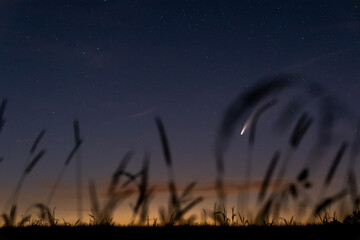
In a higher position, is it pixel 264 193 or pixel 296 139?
pixel 296 139

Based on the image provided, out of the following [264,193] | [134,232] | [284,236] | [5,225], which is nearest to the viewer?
[284,236]

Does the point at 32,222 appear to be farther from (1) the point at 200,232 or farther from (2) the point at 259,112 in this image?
(2) the point at 259,112

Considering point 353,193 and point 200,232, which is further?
point 353,193

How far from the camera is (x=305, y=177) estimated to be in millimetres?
3215

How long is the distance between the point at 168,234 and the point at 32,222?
1532 mm

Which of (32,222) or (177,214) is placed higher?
(177,214)

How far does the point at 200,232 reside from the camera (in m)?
2.44

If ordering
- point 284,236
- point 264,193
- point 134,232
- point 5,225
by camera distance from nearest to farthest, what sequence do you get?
point 284,236
point 134,232
point 264,193
point 5,225

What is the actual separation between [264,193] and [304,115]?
2.06 ft

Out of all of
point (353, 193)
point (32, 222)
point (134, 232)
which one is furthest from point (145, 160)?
point (353, 193)

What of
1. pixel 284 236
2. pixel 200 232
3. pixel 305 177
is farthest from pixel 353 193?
pixel 200 232

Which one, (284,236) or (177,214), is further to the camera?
(177,214)

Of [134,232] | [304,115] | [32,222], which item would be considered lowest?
[32,222]

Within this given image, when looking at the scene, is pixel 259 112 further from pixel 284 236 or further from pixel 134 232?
pixel 134 232
